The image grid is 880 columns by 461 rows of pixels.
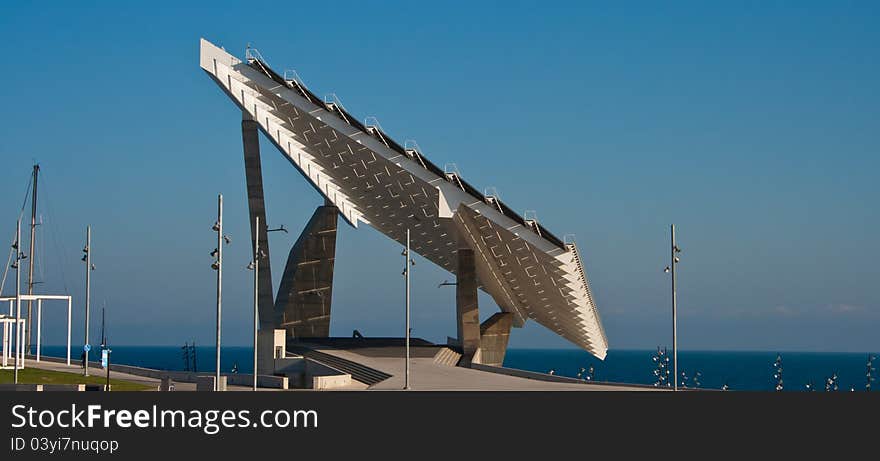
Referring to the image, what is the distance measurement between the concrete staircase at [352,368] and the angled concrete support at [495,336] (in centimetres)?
1197

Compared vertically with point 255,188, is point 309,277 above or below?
below

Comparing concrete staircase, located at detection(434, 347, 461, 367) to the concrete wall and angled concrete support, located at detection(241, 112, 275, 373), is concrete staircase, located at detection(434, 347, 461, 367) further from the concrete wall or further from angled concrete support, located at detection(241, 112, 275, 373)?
angled concrete support, located at detection(241, 112, 275, 373)

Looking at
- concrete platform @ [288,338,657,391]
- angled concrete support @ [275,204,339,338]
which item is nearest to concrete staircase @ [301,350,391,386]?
concrete platform @ [288,338,657,391]

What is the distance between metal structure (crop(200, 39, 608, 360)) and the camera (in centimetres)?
5322

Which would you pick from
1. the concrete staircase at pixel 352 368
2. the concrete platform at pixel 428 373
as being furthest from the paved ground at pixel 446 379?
the concrete staircase at pixel 352 368

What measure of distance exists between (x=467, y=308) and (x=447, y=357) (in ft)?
10.5

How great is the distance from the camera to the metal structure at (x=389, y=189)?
→ 5322 centimetres

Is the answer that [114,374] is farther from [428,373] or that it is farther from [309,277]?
[309,277]

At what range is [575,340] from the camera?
261 feet

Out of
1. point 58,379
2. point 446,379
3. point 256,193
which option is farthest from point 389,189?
point 58,379

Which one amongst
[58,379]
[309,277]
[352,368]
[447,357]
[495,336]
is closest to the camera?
[58,379]

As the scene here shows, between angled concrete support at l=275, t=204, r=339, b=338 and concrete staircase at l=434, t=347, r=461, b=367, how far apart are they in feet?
34.3

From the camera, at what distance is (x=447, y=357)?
61.8 meters

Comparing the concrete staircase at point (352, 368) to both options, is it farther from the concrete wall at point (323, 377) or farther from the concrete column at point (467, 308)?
the concrete column at point (467, 308)
